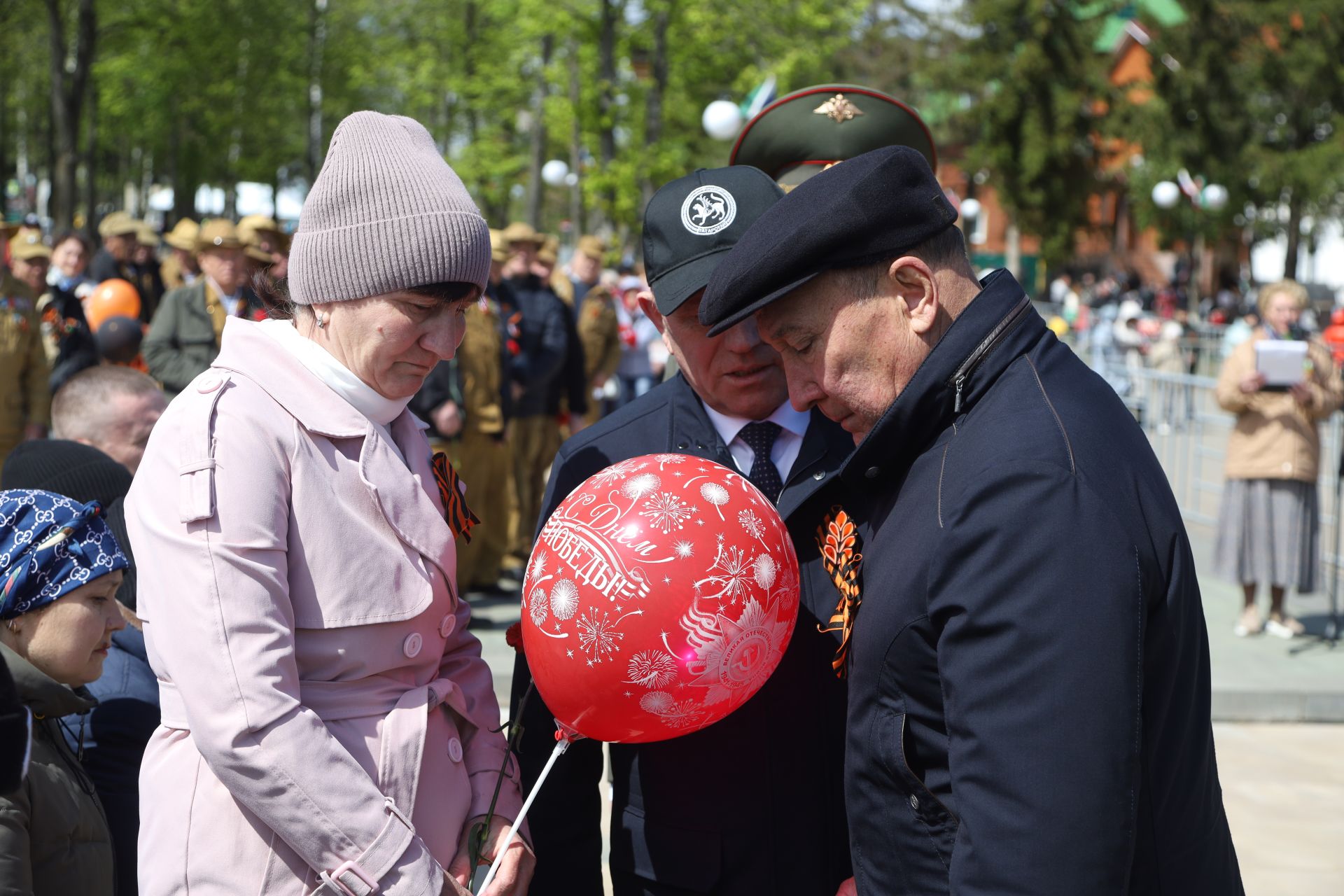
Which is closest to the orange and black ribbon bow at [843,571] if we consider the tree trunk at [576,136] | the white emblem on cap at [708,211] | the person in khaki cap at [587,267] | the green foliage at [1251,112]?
the white emblem on cap at [708,211]

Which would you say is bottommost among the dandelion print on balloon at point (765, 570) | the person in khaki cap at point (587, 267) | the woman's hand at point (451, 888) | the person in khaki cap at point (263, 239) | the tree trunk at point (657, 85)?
the woman's hand at point (451, 888)

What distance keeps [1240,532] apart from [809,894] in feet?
22.9

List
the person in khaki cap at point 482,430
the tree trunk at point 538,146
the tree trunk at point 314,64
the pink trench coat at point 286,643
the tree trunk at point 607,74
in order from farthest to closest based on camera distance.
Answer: the tree trunk at point 314,64, the tree trunk at point 538,146, the tree trunk at point 607,74, the person in khaki cap at point 482,430, the pink trench coat at point 286,643

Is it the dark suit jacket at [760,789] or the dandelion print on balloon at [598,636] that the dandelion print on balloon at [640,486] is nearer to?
the dandelion print on balloon at [598,636]

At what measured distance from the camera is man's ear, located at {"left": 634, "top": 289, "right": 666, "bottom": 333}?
2824 mm

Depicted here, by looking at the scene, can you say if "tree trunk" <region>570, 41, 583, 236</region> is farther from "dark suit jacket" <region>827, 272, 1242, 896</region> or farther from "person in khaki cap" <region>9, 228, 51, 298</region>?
"dark suit jacket" <region>827, 272, 1242, 896</region>

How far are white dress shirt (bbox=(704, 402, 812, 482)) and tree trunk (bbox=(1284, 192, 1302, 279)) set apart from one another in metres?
38.4

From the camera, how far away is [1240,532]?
8633 millimetres

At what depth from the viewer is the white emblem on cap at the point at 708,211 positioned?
265cm

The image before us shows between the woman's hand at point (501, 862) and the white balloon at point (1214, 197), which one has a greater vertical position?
the white balloon at point (1214, 197)

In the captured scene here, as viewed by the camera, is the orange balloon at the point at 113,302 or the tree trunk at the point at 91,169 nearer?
the orange balloon at the point at 113,302

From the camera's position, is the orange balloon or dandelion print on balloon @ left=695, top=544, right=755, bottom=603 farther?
the orange balloon

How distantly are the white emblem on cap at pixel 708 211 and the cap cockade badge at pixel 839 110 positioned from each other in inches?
45.3

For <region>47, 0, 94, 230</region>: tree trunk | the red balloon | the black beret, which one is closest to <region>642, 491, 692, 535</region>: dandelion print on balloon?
the red balloon
